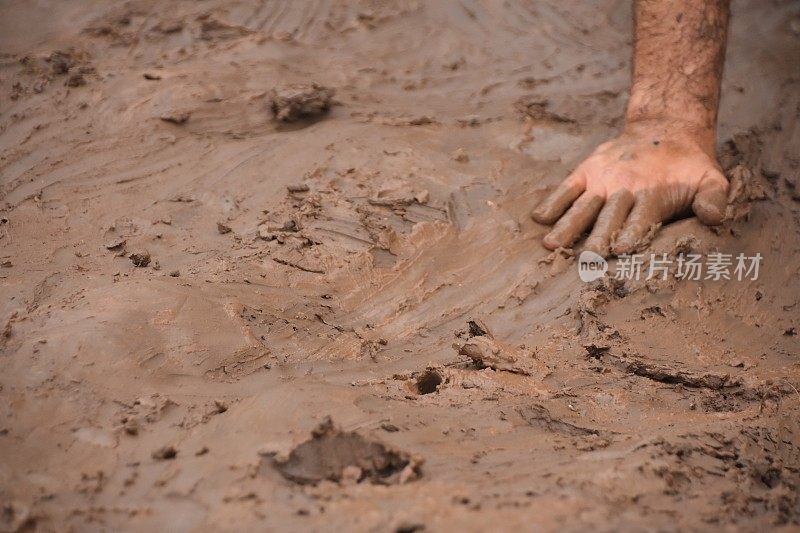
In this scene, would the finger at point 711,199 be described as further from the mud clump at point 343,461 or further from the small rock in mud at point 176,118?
the small rock in mud at point 176,118

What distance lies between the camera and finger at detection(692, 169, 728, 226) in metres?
2.37

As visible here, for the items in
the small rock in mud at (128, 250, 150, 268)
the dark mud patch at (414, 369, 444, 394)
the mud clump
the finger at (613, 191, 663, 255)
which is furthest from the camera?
the finger at (613, 191, 663, 255)

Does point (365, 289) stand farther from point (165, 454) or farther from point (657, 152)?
point (657, 152)

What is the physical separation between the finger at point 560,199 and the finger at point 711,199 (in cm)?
38

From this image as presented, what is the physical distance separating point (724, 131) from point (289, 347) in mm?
2076

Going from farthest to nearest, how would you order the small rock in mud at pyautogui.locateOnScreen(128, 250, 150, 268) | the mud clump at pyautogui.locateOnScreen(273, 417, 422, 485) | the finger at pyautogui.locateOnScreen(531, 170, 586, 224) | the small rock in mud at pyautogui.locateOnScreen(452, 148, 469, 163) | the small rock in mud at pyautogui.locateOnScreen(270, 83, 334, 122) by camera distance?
the small rock in mud at pyautogui.locateOnScreen(270, 83, 334, 122), the small rock in mud at pyautogui.locateOnScreen(452, 148, 469, 163), the finger at pyautogui.locateOnScreen(531, 170, 586, 224), the small rock in mud at pyautogui.locateOnScreen(128, 250, 150, 268), the mud clump at pyautogui.locateOnScreen(273, 417, 422, 485)

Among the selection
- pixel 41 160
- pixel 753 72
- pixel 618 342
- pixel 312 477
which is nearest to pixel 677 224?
pixel 618 342

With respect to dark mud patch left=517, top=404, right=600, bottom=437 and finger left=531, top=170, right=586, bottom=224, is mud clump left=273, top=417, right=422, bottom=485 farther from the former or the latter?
finger left=531, top=170, right=586, bottom=224

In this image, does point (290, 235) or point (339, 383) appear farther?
point (290, 235)

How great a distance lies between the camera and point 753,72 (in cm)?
326

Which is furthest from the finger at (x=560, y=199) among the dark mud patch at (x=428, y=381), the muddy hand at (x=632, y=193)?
the dark mud patch at (x=428, y=381)

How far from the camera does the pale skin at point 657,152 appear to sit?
7.89ft

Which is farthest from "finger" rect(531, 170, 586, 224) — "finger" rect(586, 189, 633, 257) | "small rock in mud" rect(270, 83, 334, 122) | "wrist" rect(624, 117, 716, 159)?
"small rock in mud" rect(270, 83, 334, 122)

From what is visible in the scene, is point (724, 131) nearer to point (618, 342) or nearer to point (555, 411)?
point (618, 342)
